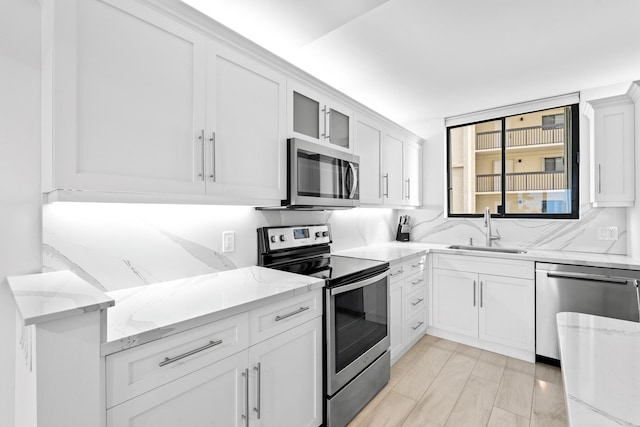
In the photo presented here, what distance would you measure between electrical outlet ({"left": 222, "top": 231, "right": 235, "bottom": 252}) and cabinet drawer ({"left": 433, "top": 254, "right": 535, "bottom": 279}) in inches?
83.2

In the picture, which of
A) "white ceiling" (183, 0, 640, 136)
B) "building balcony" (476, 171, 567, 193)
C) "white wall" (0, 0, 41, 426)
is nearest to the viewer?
"white wall" (0, 0, 41, 426)

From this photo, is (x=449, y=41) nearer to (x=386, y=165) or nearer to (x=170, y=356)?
(x=386, y=165)

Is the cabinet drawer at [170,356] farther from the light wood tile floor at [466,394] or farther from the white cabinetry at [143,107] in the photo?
the light wood tile floor at [466,394]

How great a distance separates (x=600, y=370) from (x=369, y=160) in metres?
2.24

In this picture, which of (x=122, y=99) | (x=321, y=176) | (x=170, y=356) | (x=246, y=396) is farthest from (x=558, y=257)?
(x=122, y=99)

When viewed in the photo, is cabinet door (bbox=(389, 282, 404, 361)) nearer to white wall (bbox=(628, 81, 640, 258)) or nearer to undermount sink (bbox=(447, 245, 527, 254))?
undermount sink (bbox=(447, 245, 527, 254))

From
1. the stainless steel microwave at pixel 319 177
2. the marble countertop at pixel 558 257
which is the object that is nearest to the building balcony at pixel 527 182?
the marble countertop at pixel 558 257

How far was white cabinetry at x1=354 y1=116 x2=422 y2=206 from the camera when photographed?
2688mm

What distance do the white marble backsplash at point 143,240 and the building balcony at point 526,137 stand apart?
2834 millimetres

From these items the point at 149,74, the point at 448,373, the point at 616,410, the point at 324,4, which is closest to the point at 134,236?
the point at 149,74

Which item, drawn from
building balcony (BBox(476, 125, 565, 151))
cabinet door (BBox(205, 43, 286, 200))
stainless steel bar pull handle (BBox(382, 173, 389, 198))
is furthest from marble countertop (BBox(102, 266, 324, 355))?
building balcony (BBox(476, 125, 565, 151))

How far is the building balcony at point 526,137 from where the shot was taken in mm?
3113

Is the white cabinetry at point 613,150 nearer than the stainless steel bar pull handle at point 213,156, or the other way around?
the stainless steel bar pull handle at point 213,156

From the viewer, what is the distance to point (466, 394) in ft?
6.95
